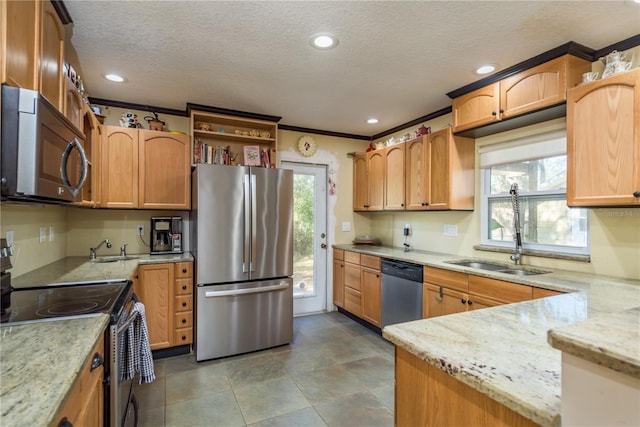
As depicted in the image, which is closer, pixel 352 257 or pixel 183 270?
pixel 183 270

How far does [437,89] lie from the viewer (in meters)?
2.95

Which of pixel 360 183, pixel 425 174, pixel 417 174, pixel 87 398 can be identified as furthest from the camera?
pixel 360 183

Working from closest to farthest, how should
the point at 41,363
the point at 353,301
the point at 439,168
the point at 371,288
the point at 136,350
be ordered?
1. the point at 41,363
2. the point at 136,350
3. the point at 439,168
4. the point at 371,288
5. the point at 353,301

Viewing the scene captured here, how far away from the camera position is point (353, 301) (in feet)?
13.3

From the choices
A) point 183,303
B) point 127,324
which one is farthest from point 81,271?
point 127,324

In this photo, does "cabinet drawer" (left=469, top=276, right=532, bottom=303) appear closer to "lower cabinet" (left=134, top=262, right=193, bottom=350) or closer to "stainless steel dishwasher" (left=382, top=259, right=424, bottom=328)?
"stainless steel dishwasher" (left=382, top=259, right=424, bottom=328)

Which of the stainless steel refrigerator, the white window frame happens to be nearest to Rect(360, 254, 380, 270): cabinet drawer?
the stainless steel refrigerator

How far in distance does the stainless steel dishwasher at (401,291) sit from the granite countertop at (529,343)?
4.63ft

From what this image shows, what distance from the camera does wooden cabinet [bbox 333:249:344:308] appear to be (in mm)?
4277

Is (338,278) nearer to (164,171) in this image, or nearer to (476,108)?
(164,171)

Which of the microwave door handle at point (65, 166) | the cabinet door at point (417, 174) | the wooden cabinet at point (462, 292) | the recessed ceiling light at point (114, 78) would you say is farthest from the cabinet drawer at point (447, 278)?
the recessed ceiling light at point (114, 78)

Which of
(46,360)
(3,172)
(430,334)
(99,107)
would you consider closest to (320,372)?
(430,334)

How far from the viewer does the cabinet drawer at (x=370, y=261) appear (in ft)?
11.9

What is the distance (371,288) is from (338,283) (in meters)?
0.75
